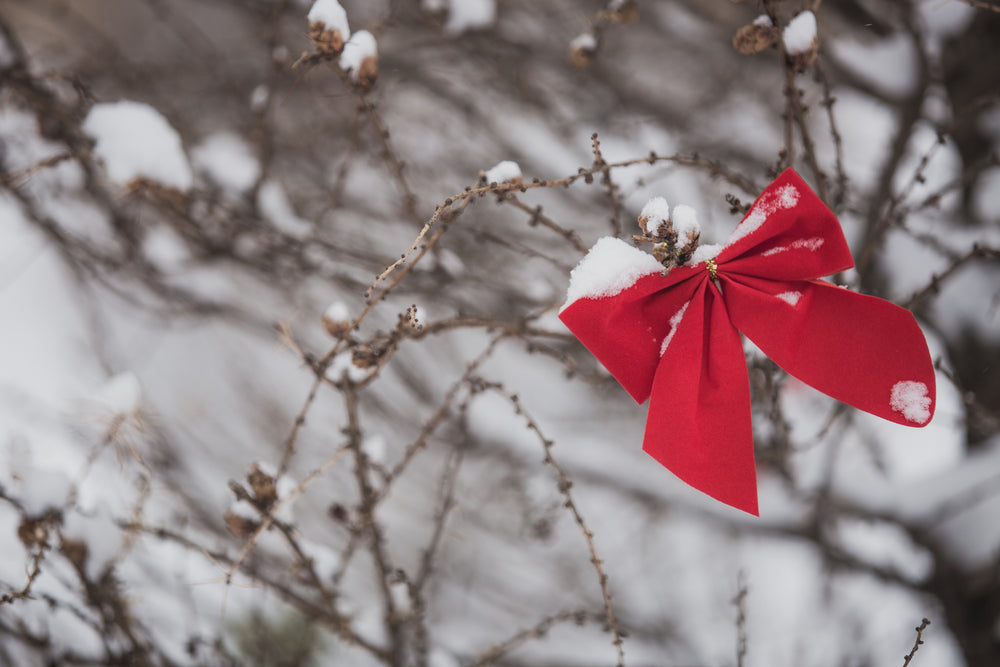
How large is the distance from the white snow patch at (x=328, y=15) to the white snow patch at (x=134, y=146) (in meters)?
0.35

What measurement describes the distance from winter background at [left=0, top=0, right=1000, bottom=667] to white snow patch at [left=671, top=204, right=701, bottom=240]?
0.14 metres

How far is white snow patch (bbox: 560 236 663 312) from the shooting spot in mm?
447

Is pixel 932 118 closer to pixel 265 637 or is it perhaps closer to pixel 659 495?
pixel 659 495

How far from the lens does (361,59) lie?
580 millimetres

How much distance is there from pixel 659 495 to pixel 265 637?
1.07m

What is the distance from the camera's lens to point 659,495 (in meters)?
1.61

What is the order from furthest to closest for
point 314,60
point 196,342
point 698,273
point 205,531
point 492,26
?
1. point 196,342
2. point 205,531
3. point 492,26
4. point 314,60
5. point 698,273

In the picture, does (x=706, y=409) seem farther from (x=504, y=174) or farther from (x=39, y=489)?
(x=39, y=489)

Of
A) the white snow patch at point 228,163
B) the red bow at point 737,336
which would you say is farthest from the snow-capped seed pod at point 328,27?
the white snow patch at point 228,163

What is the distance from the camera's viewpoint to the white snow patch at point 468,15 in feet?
3.35

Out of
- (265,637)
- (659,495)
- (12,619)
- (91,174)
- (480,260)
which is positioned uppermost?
(480,260)

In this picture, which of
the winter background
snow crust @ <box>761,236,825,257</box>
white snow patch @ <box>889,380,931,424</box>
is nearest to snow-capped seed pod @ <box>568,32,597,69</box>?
the winter background

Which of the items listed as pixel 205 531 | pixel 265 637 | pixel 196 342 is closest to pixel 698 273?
pixel 265 637

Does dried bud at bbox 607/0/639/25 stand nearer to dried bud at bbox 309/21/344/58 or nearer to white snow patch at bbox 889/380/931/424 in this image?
dried bud at bbox 309/21/344/58
